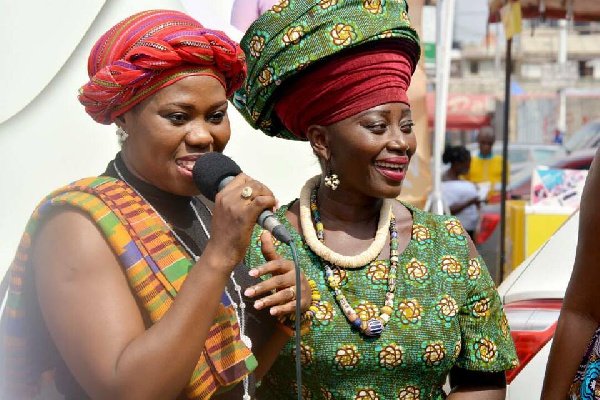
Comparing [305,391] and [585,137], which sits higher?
[305,391]

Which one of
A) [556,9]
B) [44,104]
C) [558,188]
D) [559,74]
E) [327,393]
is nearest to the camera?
[327,393]

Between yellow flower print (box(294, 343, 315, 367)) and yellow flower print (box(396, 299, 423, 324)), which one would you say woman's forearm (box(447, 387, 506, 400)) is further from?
yellow flower print (box(294, 343, 315, 367))

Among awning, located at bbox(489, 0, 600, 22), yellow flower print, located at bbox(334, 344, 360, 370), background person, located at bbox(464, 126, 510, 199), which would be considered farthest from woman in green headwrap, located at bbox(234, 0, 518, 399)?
background person, located at bbox(464, 126, 510, 199)

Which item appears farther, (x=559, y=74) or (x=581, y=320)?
(x=559, y=74)

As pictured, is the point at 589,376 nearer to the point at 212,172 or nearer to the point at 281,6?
the point at 212,172

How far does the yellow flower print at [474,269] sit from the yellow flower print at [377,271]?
23 centimetres

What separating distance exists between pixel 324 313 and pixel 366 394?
236 mm

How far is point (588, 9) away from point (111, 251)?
7403 mm

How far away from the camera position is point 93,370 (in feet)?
5.73

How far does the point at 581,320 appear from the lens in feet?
7.52

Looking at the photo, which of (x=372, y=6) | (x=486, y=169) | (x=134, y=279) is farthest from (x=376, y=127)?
(x=486, y=169)

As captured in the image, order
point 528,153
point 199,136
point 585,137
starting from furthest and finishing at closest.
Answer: point 528,153 → point 585,137 → point 199,136

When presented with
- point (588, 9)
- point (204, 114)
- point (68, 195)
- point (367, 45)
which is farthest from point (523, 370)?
point (588, 9)

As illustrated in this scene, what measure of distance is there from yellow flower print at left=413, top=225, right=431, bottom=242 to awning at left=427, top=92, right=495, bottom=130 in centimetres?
1494
